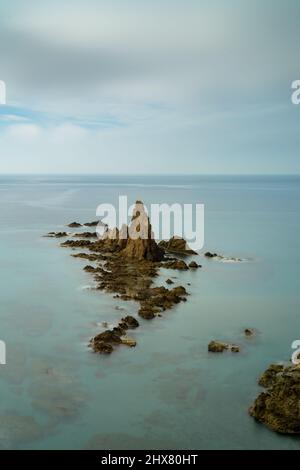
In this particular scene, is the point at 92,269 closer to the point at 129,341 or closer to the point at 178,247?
the point at 178,247

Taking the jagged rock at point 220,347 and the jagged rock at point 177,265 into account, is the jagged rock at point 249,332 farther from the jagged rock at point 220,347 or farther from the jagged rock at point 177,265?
the jagged rock at point 177,265

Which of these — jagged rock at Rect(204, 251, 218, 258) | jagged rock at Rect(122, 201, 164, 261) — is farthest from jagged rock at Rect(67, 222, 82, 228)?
jagged rock at Rect(204, 251, 218, 258)

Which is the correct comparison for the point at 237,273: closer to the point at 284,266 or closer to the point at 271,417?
the point at 284,266

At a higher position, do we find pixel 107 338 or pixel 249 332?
pixel 249 332

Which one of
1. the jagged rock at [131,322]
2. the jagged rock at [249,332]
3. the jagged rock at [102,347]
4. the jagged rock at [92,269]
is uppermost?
the jagged rock at [92,269]

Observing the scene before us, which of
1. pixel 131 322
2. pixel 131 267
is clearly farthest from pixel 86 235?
pixel 131 322

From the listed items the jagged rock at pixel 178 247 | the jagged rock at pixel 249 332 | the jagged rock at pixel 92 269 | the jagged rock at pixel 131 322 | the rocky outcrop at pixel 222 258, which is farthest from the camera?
the jagged rock at pixel 178 247

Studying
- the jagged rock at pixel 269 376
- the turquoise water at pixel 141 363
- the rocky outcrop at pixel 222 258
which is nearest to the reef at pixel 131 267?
the turquoise water at pixel 141 363

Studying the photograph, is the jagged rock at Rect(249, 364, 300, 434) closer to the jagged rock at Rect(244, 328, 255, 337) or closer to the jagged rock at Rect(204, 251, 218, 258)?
the jagged rock at Rect(244, 328, 255, 337)
